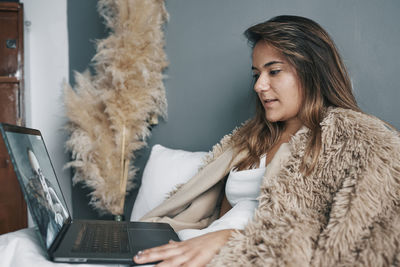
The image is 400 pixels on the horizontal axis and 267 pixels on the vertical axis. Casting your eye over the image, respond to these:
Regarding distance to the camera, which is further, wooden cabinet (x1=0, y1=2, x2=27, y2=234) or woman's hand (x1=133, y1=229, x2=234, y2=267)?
wooden cabinet (x1=0, y1=2, x2=27, y2=234)

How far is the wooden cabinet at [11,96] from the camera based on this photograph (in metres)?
1.87

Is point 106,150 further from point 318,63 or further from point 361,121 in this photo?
point 361,121

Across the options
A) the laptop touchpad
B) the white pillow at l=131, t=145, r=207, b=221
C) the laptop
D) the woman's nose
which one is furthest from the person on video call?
the woman's nose

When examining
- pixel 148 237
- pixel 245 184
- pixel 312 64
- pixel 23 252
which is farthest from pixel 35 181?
pixel 312 64

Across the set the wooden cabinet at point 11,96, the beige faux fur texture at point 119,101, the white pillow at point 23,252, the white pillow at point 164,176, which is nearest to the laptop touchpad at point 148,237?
the white pillow at point 23,252

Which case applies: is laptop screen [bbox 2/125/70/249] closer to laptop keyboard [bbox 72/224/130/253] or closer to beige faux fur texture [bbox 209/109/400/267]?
laptop keyboard [bbox 72/224/130/253]

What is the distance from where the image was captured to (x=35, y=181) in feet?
2.85

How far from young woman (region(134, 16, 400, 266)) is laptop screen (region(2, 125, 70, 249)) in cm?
24

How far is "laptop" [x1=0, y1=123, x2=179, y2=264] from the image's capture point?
79 cm

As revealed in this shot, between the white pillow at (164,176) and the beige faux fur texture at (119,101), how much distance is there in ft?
0.80

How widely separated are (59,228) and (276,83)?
86cm

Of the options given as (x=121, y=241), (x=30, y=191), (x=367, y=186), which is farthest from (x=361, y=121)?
(x=30, y=191)

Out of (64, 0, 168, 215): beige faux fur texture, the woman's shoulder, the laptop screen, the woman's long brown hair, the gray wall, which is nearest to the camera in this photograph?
the laptop screen

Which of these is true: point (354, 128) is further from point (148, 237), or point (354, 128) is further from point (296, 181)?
point (148, 237)
